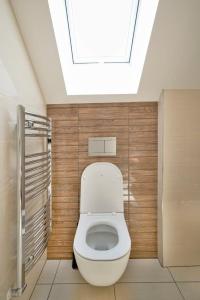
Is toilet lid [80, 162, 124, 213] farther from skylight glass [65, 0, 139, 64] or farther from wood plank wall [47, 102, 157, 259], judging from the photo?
skylight glass [65, 0, 139, 64]

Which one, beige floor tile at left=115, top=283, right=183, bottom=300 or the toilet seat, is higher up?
the toilet seat

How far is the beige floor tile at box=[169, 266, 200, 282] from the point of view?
193 cm

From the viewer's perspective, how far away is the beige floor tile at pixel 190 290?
67.7 inches

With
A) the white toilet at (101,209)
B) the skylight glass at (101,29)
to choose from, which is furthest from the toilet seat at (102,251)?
the skylight glass at (101,29)

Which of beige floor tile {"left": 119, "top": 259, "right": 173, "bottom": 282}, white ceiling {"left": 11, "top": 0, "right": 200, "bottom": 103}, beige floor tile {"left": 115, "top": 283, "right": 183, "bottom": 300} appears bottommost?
beige floor tile {"left": 115, "top": 283, "right": 183, "bottom": 300}

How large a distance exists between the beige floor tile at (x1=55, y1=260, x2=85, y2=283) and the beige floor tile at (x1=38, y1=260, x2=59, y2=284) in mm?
43

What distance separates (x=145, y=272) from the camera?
6.64ft

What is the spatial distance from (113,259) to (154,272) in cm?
82

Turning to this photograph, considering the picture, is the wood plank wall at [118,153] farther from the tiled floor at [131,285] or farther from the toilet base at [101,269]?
the toilet base at [101,269]

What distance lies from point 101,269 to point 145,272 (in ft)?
2.61

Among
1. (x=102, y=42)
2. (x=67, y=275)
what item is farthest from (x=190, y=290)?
(x=102, y=42)

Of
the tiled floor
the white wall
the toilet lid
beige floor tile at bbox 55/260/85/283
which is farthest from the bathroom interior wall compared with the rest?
the white wall

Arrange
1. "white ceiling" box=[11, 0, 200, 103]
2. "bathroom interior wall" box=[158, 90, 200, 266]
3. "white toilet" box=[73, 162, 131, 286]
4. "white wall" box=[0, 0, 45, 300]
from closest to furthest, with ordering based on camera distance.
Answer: "white wall" box=[0, 0, 45, 300], "white ceiling" box=[11, 0, 200, 103], "white toilet" box=[73, 162, 131, 286], "bathroom interior wall" box=[158, 90, 200, 266]

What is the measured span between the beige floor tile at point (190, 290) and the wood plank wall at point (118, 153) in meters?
0.48
